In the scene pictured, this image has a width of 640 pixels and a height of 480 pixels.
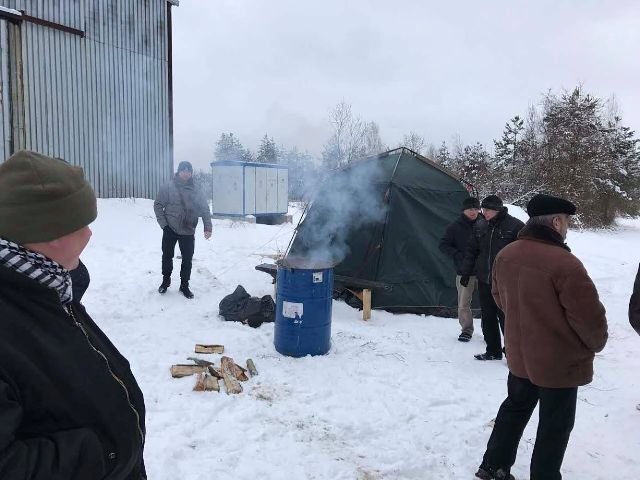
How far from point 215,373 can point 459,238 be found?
331cm

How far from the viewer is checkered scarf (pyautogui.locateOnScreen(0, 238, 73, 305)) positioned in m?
1.22

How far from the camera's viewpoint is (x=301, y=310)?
491cm

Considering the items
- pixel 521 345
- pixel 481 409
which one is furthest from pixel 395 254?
pixel 521 345

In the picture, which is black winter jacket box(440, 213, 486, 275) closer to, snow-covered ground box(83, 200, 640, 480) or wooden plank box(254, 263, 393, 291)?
snow-covered ground box(83, 200, 640, 480)

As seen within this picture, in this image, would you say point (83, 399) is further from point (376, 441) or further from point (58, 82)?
point (58, 82)

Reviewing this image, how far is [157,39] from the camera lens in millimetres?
12641

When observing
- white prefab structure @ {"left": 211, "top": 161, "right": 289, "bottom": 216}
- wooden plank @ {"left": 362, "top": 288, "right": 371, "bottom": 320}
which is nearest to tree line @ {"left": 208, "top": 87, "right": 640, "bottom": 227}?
white prefab structure @ {"left": 211, "top": 161, "right": 289, "bottom": 216}

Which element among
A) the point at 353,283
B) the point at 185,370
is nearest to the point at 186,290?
the point at 353,283

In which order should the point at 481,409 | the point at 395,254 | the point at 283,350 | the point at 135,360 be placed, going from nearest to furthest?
the point at 481,409 < the point at 135,360 < the point at 283,350 < the point at 395,254

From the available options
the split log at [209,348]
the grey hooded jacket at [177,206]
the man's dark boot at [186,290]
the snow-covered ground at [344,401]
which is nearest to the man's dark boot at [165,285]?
the snow-covered ground at [344,401]

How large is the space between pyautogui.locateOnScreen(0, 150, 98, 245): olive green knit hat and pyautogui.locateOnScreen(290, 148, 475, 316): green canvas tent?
577 centimetres

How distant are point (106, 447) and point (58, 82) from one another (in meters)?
11.6

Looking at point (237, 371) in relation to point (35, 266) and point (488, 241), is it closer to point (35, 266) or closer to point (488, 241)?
point (488, 241)

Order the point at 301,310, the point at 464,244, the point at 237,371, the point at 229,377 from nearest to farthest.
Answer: the point at 229,377 → the point at 237,371 → the point at 301,310 → the point at 464,244
